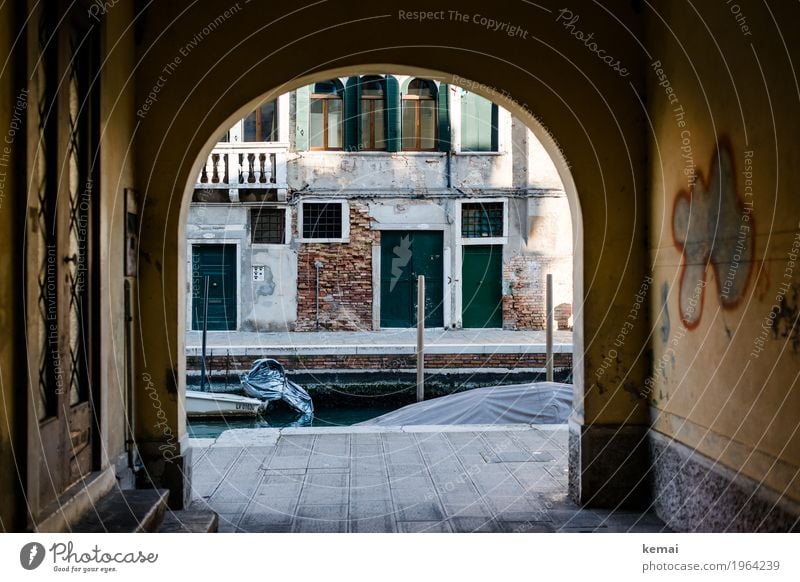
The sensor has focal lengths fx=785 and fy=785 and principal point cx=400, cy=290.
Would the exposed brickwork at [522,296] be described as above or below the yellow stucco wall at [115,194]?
below

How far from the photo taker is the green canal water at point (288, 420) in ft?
41.3

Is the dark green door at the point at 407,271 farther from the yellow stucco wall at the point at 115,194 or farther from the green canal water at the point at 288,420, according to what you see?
the yellow stucco wall at the point at 115,194

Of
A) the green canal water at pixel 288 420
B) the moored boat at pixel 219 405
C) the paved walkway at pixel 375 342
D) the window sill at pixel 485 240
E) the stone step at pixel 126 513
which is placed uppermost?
the window sill at pixel 485 240

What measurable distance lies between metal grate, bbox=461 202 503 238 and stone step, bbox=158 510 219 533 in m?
14.3

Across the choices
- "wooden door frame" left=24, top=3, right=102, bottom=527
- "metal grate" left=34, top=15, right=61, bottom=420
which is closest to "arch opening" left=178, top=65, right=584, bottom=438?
"wooden door frame" left=24, top=3, right=102, bottom=527

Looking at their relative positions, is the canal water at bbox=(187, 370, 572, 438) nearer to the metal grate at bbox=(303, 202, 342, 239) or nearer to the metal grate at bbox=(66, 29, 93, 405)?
the metal grate at bbox=(303, 202, 342, 239)

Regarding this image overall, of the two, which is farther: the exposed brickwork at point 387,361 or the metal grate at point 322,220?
the metal grate at point 322,220

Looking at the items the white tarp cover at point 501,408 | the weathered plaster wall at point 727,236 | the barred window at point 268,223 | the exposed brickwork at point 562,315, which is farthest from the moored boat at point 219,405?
the weathered plaster wall at point 727,236

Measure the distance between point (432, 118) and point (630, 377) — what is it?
1391 centimetres

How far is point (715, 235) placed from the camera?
3861mm

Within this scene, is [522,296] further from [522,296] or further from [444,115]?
[444,115]

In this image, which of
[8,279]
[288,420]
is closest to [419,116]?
[288,420]

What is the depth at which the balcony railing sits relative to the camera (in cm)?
1767

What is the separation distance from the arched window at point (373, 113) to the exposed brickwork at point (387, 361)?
5737 millimetres
